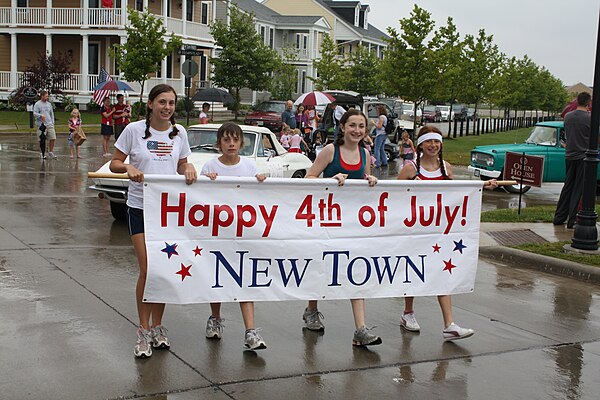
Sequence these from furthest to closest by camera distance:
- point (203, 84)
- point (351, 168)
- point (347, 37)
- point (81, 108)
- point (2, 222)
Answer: point (347, 37) < point (203, 84) < point (81, 108) < point (2, 222) < point (351, 168)

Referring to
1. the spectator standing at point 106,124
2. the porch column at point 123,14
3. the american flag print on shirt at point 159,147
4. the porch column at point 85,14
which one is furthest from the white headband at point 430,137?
the porch column at point 85,14

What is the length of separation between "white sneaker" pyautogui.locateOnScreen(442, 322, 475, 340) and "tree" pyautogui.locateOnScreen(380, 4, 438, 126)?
35.5 metres

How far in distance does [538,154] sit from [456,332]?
46.6 feet

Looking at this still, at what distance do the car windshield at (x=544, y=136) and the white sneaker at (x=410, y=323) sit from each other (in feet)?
47.1

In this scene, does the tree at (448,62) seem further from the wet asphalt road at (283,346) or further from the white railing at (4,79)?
the wet asphalt road at (283,346)

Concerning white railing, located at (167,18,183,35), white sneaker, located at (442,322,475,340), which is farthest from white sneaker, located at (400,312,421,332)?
white railing, located at (167,18,183,35)

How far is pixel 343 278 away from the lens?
7070 millimetres

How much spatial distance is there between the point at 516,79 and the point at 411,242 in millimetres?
59364

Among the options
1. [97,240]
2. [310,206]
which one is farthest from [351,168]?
[97,240]

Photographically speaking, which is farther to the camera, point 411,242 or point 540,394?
point 411,242

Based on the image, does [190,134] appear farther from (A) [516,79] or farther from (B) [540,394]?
(A) [516,79]

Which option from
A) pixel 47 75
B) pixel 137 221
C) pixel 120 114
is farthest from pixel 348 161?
pixel 47 75

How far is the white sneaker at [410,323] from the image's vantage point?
7.54 meters

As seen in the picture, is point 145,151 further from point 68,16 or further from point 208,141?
point 68,16
